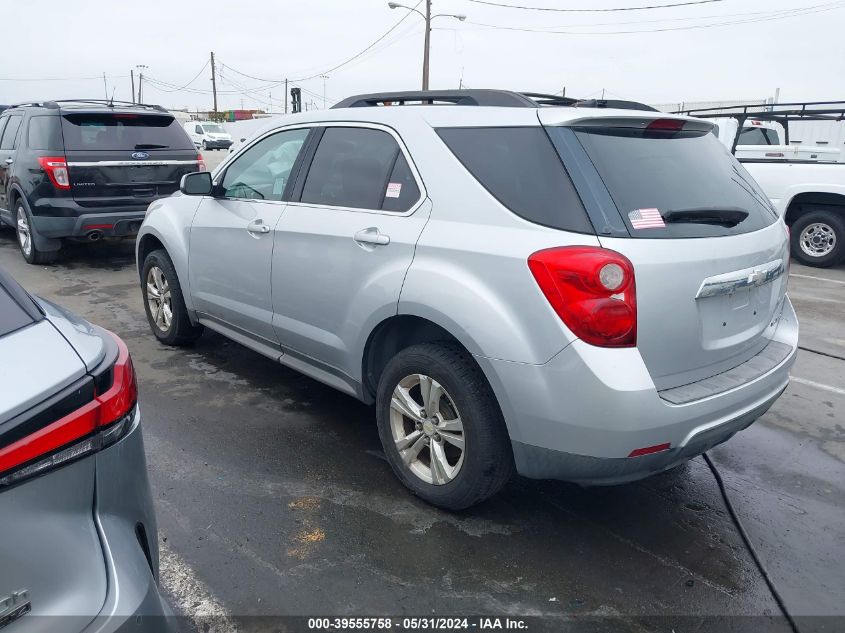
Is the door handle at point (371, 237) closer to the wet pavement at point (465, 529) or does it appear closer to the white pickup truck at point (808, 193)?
the wet pavement at point (465, 529)

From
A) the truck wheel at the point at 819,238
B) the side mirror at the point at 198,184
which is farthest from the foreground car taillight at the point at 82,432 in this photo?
the truck wheel at the point at 819,238

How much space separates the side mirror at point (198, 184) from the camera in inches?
173

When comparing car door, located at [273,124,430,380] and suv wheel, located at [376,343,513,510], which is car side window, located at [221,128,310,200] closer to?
car door, located at [273,124,430,380]

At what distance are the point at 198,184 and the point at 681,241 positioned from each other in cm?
305

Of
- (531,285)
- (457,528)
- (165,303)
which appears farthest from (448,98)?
(165,303)

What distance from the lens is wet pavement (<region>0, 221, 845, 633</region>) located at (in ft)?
8.38

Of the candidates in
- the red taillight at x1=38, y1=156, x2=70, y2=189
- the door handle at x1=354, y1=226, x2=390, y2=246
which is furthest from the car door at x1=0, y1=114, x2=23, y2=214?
the door handle at x1=354, y1=226, x2=390, y2=246

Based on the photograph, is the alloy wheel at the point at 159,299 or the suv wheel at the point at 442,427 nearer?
the suv wheel at the point at 442,427

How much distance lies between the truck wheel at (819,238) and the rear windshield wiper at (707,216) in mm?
7165

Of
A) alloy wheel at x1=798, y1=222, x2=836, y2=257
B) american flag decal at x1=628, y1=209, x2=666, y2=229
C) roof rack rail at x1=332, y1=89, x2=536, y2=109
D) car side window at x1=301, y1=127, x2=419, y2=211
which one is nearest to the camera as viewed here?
american flag decal at x1=628, y1=209, x2=666, y2=229

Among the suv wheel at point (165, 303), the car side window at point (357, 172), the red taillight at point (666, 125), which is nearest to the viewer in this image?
the red taillight at point (666, 125)

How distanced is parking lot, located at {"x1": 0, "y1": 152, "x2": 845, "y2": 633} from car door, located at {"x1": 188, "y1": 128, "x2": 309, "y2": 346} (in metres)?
0.59

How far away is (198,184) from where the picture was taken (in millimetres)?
4383

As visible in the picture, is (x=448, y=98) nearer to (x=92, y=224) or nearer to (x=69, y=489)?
(x=69, y=489)
